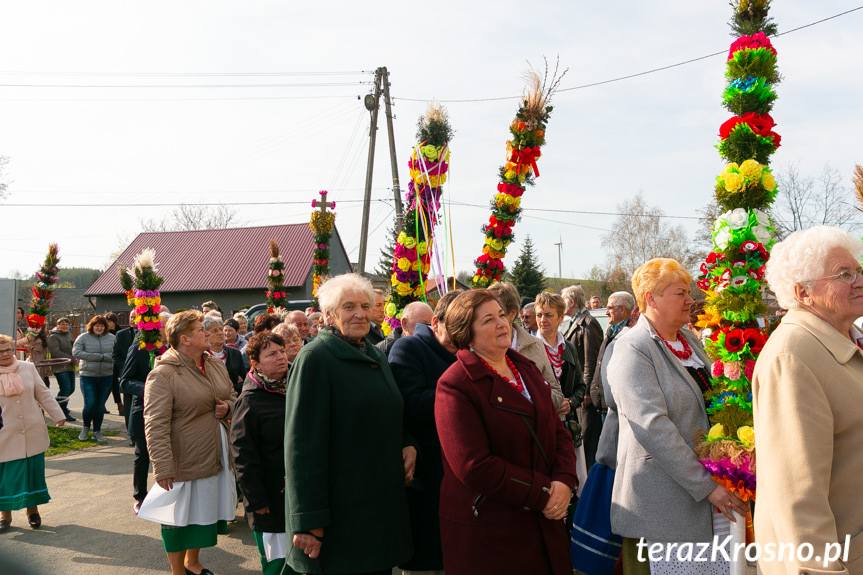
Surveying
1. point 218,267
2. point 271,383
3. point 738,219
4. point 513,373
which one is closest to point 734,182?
point 738,219

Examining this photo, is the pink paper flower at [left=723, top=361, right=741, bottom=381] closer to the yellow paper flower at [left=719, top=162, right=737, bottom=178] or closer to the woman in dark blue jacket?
the yellow paper flower at [left=719, top=162, right=737, bottom=178]

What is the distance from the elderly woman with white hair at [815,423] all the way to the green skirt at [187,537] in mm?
3659

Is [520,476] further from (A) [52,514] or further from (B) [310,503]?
(A) [52,514]

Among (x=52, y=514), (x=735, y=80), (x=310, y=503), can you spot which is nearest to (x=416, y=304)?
(x=310, y=503)

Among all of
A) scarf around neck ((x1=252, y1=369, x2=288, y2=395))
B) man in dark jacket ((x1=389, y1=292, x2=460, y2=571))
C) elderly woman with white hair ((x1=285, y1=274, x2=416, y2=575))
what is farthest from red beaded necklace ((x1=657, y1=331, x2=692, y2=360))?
scarf around neck ((x1=252, y1=369, x2=288, y2=395))

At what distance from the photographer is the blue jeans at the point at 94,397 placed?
10.3 meters

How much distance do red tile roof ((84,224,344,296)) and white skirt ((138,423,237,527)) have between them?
2698cm

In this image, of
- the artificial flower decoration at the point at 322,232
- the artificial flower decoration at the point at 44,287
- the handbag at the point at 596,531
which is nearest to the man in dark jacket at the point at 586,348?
the handbag at the point at 596,531

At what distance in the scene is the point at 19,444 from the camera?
6.14m

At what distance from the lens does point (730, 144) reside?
377 cm

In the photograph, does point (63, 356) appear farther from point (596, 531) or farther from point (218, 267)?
point (218, 267)

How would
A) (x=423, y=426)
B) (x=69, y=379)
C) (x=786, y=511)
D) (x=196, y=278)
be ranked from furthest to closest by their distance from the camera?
(x=196, y=278)
(x=69, y=379)
(x=423, y=426)
(x=786, y=511)

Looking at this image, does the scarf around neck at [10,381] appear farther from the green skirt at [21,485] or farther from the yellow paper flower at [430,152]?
the yellow paper flower at [430,152]

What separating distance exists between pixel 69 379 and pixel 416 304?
31.8ft
